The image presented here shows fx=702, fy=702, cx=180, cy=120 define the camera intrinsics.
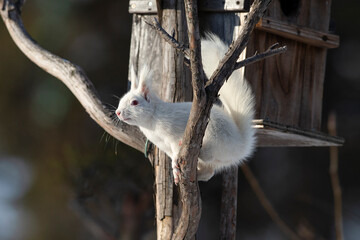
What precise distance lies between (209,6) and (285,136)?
873 millimetres

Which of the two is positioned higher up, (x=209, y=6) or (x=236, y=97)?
(x=209, y=6)

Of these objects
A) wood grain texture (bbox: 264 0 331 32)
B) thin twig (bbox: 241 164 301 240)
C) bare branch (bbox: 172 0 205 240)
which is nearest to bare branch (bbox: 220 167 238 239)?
bare branch (bbox: 172 0 205 240)

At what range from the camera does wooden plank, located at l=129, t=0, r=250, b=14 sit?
3949mm

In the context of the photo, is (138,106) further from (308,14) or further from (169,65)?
(308,14)

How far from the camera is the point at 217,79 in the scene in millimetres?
2855

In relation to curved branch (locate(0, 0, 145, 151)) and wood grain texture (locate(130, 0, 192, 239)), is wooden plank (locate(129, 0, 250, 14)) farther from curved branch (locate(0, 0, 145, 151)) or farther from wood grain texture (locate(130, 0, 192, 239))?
curved branch (locate(0, 0, 145, 151))

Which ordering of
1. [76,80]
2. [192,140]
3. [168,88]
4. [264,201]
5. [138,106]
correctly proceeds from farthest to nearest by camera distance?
[76,80], [168,88], [138,106], [192,140], [264,201]

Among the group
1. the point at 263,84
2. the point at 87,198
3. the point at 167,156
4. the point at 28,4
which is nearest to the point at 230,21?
the point at 263,84

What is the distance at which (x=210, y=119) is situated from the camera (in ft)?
11.1

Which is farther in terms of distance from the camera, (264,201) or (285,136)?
(285,136)

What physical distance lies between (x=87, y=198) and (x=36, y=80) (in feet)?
10.9

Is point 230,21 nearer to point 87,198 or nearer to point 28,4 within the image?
point 87,198

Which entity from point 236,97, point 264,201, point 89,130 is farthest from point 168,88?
point 89,130

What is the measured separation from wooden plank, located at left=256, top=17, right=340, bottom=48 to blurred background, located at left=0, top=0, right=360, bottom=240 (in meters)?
3.01
